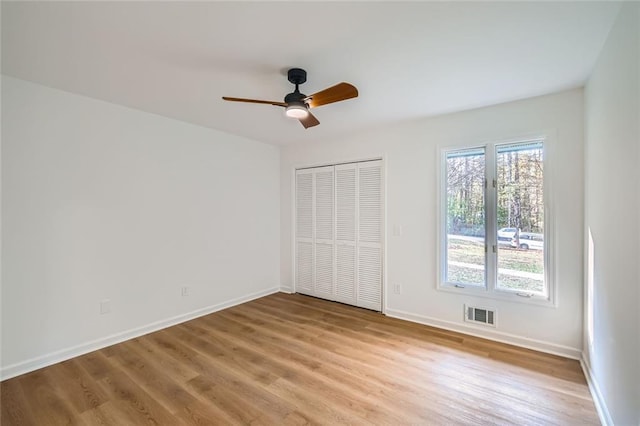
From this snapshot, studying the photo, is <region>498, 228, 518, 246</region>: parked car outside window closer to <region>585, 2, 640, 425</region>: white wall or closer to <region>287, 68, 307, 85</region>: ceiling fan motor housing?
<region>585, 2, 640, 425</region>: white wall

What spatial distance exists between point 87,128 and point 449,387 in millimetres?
3979

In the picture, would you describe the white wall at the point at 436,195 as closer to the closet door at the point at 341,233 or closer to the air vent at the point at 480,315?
the air vent at the point at 480,315

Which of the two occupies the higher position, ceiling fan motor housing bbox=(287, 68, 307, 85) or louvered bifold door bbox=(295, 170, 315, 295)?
ceiling fan motor housing bbox=(287, 68, 307, 85)

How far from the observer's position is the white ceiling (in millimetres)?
1591

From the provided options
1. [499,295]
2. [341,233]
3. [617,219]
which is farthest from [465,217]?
[341,233]

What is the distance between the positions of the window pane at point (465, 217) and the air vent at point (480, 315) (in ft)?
0.89

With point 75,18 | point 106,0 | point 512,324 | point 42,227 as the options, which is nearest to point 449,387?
point 512,324

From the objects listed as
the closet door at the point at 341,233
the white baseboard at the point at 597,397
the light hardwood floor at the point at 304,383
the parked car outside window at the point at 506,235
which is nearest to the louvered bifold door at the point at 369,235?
the closet door at the point at 341,233

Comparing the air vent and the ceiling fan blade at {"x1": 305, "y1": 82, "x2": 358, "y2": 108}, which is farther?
the air vent

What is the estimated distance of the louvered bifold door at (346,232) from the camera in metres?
4.06

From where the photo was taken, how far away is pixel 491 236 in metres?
2.99

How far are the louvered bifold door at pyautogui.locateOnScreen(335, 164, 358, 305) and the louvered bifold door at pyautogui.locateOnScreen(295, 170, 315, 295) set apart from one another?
50 centimetres

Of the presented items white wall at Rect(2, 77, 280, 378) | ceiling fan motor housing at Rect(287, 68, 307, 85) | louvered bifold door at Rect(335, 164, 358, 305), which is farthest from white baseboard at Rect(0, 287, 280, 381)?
ceiling fan motor housing at Rect(287, 68, 307, 85)

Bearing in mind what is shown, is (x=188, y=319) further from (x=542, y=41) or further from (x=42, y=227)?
(x=542, y=41)
